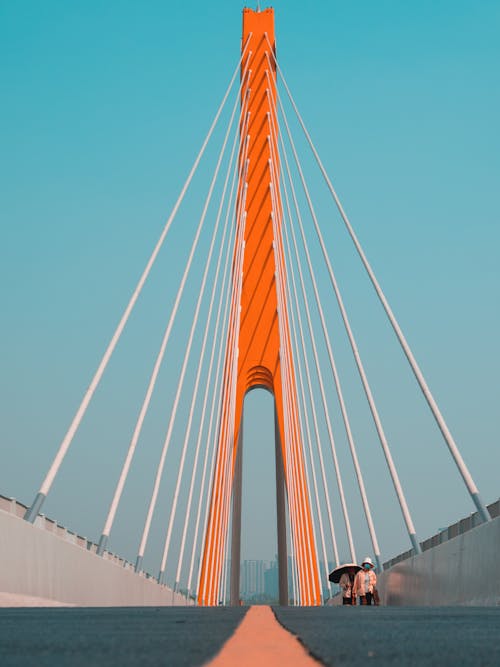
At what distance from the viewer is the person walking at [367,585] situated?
15135 millimetres

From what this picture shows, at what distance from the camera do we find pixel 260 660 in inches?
112

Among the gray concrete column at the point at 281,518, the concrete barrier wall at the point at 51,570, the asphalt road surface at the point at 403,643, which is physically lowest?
the asphalt road surface at the point at 403,643

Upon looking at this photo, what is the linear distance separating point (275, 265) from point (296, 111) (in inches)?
200

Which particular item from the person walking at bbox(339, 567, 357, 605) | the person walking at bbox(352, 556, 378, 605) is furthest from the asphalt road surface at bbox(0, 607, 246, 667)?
the person walking at bbox(339, 567, 357, 605)

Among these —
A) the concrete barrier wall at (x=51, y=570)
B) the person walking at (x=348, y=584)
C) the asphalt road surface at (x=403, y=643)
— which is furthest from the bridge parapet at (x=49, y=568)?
the person walking at (x=348, y=584)

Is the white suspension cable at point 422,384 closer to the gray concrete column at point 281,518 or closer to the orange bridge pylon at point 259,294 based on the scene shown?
the orange bridge pylon at point 259,294

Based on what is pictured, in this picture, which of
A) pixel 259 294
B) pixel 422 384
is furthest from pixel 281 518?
pixel 422 384

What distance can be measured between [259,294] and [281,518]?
9.07 meters

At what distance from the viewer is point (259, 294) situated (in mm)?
28094

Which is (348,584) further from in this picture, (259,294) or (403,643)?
(403,643)

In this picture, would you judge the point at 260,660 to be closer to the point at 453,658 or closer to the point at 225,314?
the point at 453,658

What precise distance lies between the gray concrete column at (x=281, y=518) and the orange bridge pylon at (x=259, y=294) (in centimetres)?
141

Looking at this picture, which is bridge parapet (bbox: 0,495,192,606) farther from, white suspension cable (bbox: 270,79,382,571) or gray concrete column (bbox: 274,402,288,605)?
gray concrete column (bbox: 274,402,288,605)

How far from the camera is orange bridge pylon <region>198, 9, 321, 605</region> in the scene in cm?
2505
